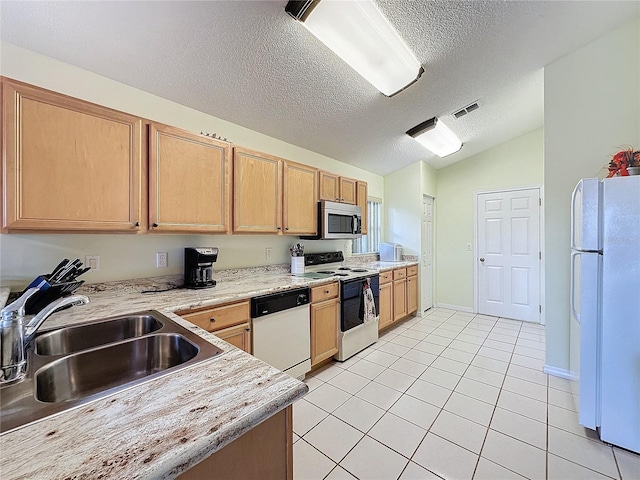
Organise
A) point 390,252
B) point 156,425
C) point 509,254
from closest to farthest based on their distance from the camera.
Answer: point 156,425, point 509,254, point 390,252

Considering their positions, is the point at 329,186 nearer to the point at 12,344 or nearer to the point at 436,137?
the point at 436,137

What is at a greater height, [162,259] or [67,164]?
[67,164]

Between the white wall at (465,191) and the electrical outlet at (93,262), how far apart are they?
486 cm

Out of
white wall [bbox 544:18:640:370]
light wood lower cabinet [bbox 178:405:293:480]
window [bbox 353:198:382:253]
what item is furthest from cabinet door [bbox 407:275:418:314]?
light wood lower cabinet [bbox 178:405:293:480]

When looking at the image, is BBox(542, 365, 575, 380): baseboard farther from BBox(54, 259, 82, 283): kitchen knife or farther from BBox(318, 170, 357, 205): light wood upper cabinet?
BBox(54, 259, 82, 283): kitchen knife

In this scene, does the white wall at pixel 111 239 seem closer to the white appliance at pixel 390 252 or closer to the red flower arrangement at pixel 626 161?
the white appliance at pixel 390 252

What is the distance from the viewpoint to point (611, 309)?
1624 mm

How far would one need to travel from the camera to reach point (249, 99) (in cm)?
229

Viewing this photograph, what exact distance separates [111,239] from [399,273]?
3337 millimetres

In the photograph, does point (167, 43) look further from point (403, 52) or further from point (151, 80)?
point (403, 52)

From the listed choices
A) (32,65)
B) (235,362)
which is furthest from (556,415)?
(32,65)

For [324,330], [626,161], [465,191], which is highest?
[465,191]

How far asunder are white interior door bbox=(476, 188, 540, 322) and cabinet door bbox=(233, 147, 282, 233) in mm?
3621

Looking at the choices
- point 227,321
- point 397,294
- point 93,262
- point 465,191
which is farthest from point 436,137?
point 93,262
